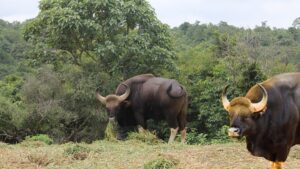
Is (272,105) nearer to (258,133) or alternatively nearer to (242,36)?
(258,133)

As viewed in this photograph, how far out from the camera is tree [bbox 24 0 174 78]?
2058 centimetres

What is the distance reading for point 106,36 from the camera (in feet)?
69.9

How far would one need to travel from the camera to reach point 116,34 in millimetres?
21578

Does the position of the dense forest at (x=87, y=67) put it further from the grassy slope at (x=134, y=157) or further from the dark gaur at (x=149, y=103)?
the grassy slope at (x=134, y=157)

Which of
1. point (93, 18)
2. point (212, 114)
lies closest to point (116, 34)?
point (93, 18)

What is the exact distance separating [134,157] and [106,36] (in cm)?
1232

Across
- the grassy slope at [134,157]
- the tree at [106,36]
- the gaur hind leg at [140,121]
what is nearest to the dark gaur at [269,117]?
the grassy slope at [134,157]

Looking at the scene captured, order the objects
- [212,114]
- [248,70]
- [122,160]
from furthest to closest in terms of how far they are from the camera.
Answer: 1. [212,114]
2. [248,70]
3. [122,160]

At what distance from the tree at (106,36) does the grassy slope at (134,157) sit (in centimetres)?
1026

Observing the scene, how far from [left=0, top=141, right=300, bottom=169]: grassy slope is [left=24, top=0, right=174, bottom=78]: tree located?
10260mm

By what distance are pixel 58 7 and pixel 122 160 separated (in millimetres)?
13390

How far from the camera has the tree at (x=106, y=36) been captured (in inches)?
810

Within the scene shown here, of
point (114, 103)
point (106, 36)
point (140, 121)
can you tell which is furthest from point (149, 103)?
point (106, 36)

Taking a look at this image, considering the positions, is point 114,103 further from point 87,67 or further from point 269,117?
point 269,117
